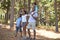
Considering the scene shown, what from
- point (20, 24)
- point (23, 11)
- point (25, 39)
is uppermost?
point (23, 11)

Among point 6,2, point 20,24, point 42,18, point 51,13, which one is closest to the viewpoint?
point 20,24

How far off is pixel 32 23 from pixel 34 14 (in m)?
0.43

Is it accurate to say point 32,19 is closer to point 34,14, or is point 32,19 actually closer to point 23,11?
point 34,14

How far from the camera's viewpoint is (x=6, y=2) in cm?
2683

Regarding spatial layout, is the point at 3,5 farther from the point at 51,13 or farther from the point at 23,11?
the point at 23,11

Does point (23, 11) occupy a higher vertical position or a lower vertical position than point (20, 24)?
higher

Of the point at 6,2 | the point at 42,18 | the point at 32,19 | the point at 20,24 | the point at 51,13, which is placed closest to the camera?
the point at 32,19

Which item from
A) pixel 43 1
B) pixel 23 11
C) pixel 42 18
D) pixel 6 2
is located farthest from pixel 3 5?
pixel 23 11

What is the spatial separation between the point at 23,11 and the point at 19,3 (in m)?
24.9

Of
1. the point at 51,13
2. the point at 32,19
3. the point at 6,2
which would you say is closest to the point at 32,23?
the point at 32,19

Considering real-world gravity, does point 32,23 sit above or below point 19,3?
below

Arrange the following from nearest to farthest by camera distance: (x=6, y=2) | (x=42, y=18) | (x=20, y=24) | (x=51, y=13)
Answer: (x=20, y=24), (x=6, y=2), (x=51, y=13), (x=42, y=18)

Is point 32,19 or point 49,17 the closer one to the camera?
point 32,19

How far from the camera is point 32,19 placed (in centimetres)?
936
